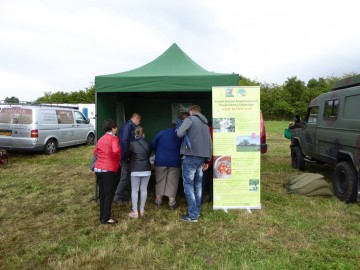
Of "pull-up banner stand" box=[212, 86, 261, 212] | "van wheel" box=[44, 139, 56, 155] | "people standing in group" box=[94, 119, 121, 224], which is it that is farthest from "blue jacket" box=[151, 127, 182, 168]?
"van wheel" box=[44, 139, 56, 155]

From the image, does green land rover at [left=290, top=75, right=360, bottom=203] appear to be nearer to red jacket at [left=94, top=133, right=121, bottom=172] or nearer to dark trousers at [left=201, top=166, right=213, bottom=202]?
dark trousers at [left=201, top=166, right=213, bottom=202]

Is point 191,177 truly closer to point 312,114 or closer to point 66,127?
point 312,114

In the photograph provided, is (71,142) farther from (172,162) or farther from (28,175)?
(172,162)

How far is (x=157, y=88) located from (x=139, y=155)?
1.21m

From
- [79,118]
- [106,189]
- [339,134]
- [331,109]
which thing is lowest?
[106,189]

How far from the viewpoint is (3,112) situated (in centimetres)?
1027

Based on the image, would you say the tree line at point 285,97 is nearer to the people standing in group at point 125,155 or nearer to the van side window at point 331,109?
the van side window at point 331,109

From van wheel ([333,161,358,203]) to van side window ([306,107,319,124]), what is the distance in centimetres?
199

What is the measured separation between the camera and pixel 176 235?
438 centimetres

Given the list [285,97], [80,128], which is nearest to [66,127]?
[80,128]

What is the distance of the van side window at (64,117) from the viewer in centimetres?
1167

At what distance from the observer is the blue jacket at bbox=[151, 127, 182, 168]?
5.09 m

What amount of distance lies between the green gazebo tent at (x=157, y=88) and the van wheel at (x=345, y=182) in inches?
98.9

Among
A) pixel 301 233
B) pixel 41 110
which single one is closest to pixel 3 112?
pixel 41 110
